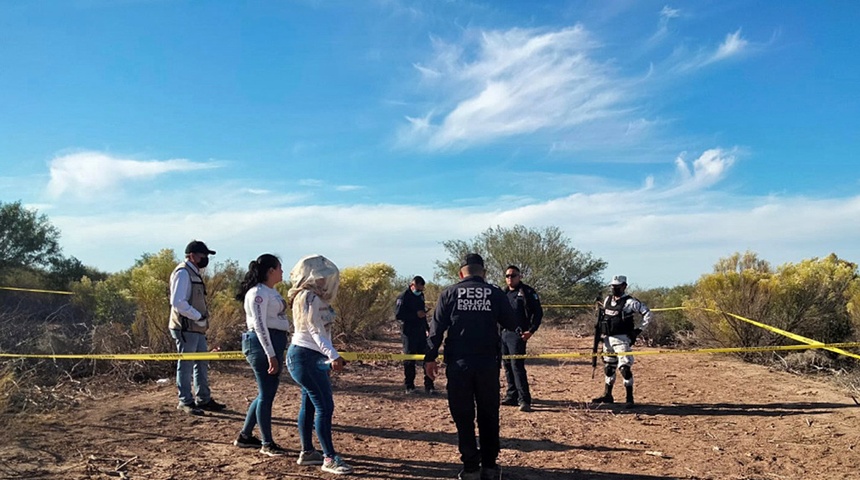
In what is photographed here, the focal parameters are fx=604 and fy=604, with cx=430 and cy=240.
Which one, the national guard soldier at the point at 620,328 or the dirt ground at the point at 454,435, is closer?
the dirt ground at the point at 454,435

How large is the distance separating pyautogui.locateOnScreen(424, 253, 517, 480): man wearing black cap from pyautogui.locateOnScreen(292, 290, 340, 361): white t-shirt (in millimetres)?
902

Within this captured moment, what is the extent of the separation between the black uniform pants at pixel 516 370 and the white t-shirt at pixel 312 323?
3278 mm

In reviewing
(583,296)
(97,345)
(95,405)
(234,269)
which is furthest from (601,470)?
(583,296)

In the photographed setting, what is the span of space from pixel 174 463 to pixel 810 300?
11453 mm

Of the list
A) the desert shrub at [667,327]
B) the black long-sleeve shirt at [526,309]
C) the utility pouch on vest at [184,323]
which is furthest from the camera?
the desert shrub at [667,327]

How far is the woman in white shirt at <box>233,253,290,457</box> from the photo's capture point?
5.07 m

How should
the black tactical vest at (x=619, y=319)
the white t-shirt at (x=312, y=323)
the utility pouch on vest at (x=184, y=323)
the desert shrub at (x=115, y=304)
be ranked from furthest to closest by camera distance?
the desert shrub at (x=115, y=304) < the black tactical vest at (x=619, y=319) < the utility pouch on vest at (x=184, y=323) < the white t-shirt at (x=312, y=323)

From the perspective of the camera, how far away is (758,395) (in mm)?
8625

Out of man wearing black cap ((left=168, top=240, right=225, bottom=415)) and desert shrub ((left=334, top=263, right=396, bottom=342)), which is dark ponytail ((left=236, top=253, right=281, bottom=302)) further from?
desert shrub ((left=334, top=263, right=396, bottom=342))

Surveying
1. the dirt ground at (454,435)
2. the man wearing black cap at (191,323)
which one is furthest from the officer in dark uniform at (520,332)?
the man wearing black cap at (191,323)

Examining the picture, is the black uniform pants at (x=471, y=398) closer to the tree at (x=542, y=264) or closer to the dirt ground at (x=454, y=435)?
the dirt ground at (x=454, y=435)

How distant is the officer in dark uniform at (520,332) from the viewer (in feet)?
25.2

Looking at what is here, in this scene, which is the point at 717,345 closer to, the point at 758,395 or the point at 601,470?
the point at 758,395

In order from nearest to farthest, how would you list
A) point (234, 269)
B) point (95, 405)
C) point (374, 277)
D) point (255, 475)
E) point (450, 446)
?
point (255, 475) → point (450, 446) → point (95, 405) → point (374, 277) → point (234, 269)
